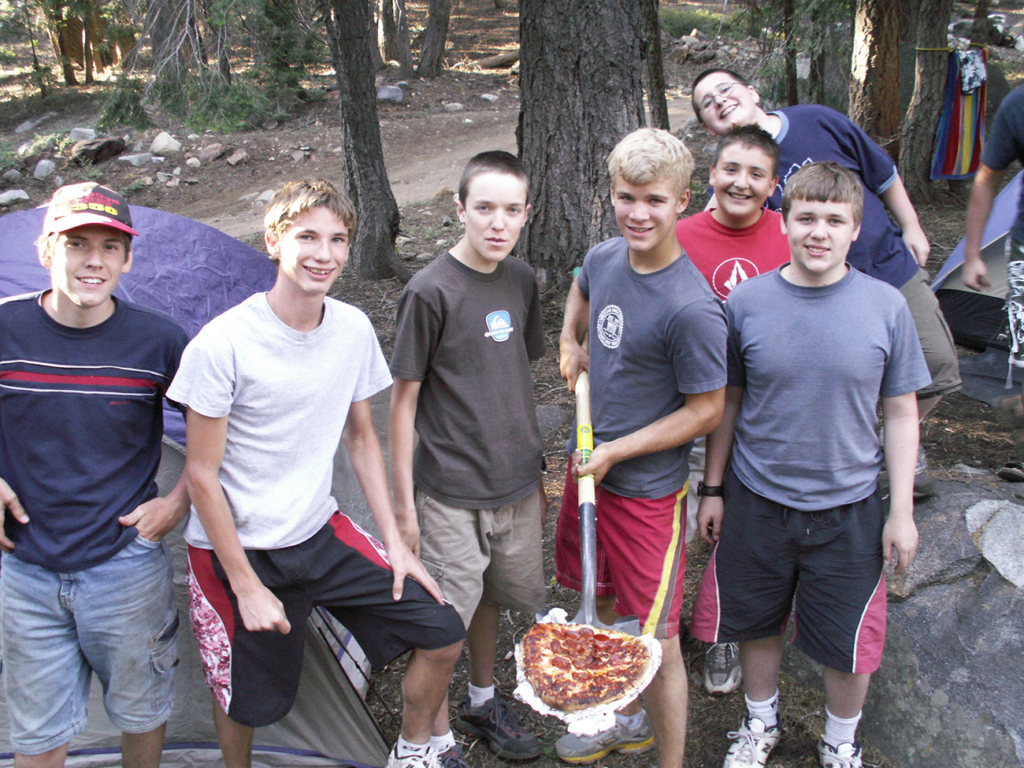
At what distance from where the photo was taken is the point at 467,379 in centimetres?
239

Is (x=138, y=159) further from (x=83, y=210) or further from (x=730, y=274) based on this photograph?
(x=730, y=274)

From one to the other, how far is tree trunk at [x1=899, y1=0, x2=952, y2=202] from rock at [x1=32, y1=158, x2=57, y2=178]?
1306 centimetres

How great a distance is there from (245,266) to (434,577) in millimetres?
1606

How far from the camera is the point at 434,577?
8.14ft

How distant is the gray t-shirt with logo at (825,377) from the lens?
218 centimetres

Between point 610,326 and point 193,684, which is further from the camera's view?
point 193,684

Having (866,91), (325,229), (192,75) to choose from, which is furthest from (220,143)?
(325,229)

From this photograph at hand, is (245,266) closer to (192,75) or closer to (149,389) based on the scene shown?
(149,389)

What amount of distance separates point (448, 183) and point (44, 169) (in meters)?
7.18

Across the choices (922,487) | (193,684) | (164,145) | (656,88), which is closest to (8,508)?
(193,684)

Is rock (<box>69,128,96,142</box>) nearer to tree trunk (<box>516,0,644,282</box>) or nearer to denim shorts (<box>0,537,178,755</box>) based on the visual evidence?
tree trunk (<box>516,0,644,282</box>)

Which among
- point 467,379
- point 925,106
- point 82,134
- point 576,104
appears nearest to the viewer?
point 467,379

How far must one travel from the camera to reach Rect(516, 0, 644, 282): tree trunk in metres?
4.59

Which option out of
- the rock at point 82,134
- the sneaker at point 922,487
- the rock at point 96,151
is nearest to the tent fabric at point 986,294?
the sneaker at point 922,487
